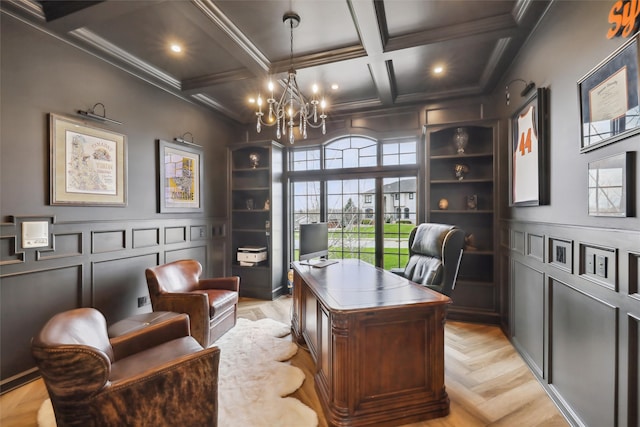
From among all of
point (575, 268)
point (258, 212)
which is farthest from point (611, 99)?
point (258, 212)

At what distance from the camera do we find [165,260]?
11.1ft

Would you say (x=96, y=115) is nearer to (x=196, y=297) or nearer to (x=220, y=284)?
(x=196, y=297)

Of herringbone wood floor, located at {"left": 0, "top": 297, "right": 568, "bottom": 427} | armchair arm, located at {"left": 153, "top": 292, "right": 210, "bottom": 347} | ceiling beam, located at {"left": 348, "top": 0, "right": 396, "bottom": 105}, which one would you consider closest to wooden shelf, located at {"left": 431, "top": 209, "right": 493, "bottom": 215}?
herringbone wood floor, located at {"left": 0, "top": 297, "right": 568, "bottom": 427}

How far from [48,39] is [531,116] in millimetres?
4168

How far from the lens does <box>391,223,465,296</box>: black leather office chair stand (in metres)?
2.36

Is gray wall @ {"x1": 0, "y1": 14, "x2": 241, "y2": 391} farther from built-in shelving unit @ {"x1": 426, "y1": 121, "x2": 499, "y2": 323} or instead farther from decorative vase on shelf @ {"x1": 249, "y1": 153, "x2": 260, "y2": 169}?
built-in shelving unit @ {"x1": 426, "y1": 121, "x2": 499, "y2": 323}

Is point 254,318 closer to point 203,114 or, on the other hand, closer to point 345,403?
point 345,403

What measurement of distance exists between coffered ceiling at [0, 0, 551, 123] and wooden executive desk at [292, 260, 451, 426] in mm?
2170

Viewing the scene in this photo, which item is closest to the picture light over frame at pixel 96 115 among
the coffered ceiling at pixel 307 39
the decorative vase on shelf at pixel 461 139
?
the coffered ceiling at pixel 307 39

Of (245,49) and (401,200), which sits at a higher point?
(245,49)

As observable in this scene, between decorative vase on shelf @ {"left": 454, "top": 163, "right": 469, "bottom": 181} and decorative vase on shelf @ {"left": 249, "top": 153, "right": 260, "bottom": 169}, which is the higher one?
decorative vase on shelf @ {"left": 249, "top": 153, "right": 260, "bottom": 169}

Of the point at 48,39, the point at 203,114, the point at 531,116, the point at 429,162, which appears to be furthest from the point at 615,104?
the point at 203,114

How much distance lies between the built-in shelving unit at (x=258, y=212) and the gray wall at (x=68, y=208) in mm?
1004

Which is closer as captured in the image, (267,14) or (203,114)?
(267,14)
